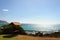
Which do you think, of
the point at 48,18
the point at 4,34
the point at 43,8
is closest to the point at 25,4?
the point at 43,8

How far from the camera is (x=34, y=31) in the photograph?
1.39m

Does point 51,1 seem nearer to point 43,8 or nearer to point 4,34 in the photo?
point 43,8

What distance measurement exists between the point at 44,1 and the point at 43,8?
9cm

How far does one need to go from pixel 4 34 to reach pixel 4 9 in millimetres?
311

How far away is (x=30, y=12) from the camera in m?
1.42

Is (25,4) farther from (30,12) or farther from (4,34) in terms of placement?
(4,34)

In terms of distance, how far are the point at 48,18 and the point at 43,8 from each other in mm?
140

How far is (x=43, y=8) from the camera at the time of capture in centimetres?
142

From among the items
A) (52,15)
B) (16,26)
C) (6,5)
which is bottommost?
(16,26)

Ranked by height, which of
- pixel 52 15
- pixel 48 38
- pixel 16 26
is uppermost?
pixel 52 15

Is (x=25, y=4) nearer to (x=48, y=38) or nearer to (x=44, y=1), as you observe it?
(x=44, y=1)

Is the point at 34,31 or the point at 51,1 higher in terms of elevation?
the point at 51,1

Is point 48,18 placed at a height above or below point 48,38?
above

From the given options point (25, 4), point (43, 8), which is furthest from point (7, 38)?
point (43, 8)
